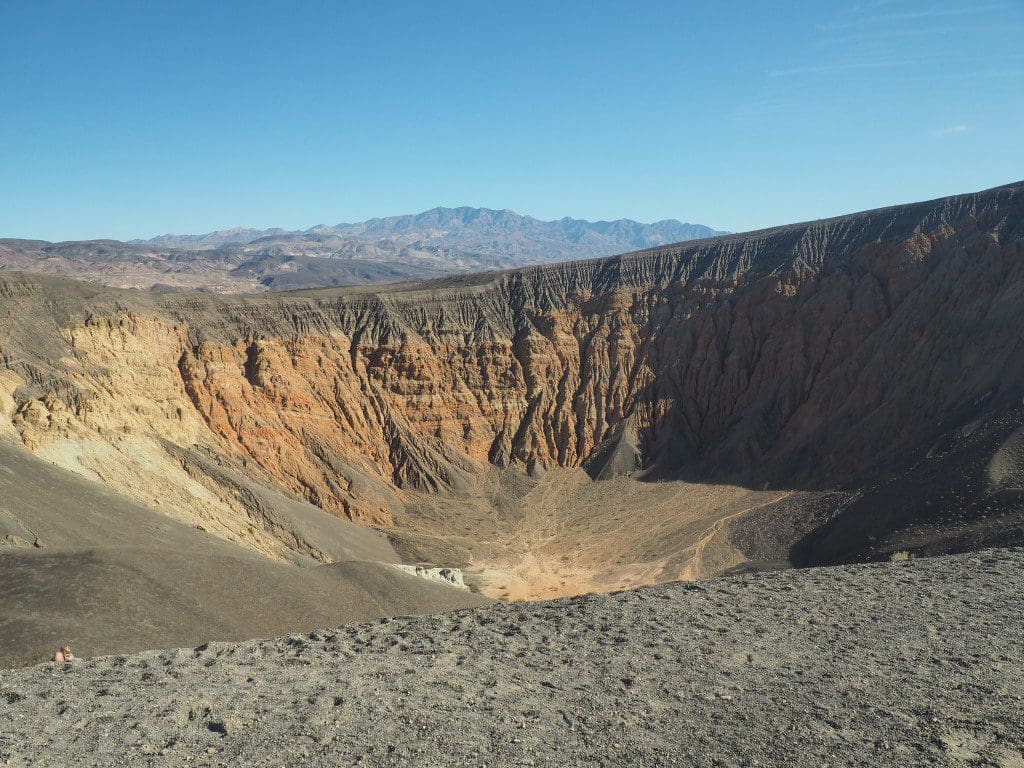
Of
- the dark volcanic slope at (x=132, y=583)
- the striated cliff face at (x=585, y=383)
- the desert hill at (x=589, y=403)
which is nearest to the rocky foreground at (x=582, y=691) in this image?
the dark volcanic slope at (x=132, y=583)

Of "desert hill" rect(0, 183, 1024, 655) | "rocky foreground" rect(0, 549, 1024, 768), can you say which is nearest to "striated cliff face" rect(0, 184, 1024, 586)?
"desert hill" rect(0, 183, 1024, 655)

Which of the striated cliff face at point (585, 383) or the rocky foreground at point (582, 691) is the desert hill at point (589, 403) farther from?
the rocky foreground at point (582, 691)

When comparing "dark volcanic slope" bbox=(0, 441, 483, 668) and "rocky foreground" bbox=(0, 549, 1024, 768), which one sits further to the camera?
Answer: "dark volcanic slope" bbox=(0, 441, 483, 668)

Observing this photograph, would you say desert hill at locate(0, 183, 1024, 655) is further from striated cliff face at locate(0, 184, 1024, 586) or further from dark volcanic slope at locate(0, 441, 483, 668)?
dark volcanic slope at locate(0, 441, 483, 668)

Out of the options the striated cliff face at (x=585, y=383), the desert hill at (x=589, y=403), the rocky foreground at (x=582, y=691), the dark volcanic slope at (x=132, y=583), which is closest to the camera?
the rocky foreground at (x=582, y=691)

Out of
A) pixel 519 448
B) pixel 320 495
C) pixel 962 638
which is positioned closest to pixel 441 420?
pixel 519 448

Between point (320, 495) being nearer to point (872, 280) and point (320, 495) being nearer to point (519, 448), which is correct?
point (519, 448)
